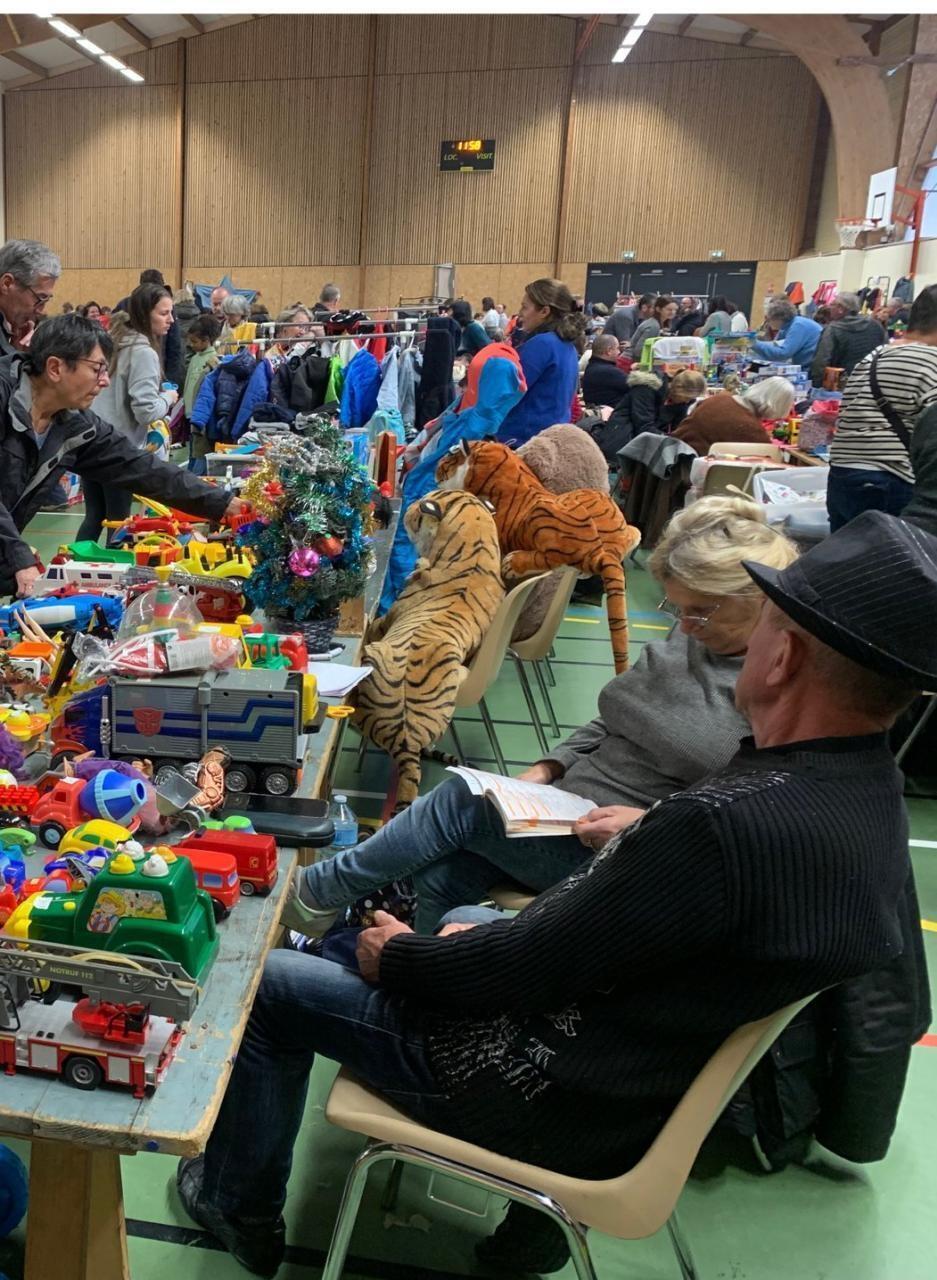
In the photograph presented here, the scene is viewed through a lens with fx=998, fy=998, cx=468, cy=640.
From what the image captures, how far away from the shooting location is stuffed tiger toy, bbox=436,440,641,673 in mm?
3928

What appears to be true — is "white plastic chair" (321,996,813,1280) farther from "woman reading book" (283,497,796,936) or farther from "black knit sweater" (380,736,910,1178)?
"woman reading book" (283,497,796,936)

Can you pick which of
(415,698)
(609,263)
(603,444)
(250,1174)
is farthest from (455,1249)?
(609,263)

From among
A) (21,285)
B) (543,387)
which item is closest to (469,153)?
(543,387)

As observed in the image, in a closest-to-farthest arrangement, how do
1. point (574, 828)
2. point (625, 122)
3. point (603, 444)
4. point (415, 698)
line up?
point (574, 828) → point (415, 698) → point (603, 444) → point (625, 122)

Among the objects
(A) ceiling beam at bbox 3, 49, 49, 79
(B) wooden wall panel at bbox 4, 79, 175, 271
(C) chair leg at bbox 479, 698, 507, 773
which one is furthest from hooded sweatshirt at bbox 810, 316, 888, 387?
(A) ceiling beam at bbox 3, 49, 49, 79

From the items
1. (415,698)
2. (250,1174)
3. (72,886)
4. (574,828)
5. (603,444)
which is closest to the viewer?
(72,886)

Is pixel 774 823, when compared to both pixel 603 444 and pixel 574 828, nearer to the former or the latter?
pixel 574 828

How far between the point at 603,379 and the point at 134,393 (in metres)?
4.23

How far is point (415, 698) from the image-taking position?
9.70ft

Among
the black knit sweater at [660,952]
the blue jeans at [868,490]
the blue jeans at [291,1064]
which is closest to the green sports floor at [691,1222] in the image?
A: the blue jeans at [291,1064]

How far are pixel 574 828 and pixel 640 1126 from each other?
0.74 meters

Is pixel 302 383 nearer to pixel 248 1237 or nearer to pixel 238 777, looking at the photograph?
pixel 238 777

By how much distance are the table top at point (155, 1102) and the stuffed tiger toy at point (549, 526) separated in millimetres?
2888

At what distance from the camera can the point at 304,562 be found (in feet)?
8.04
